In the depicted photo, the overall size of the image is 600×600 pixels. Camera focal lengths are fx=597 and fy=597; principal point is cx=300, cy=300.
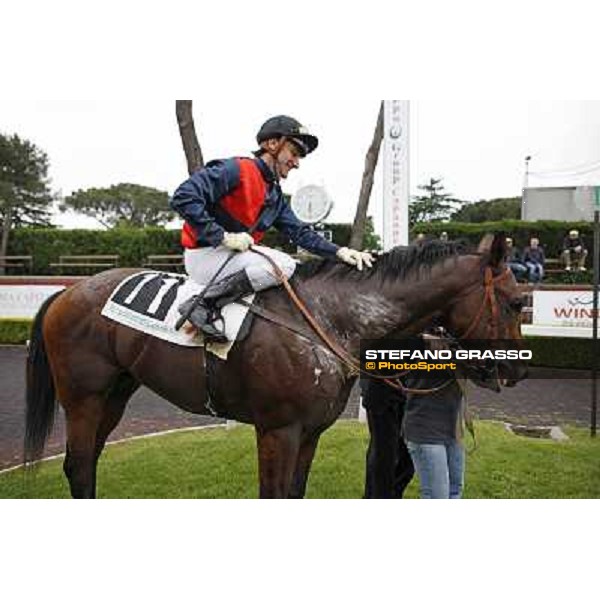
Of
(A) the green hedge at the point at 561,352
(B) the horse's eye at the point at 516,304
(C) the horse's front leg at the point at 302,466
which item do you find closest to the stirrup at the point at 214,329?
(C) the horse's front leg at the point at 302,466

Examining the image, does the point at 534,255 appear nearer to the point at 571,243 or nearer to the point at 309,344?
the point at 571,243

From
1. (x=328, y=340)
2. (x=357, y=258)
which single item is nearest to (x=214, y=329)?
(x=328, y=340)

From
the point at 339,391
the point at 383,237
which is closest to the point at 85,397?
the point at 339,391

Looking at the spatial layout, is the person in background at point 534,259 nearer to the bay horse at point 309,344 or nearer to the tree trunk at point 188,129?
the bay horse at point 309,344

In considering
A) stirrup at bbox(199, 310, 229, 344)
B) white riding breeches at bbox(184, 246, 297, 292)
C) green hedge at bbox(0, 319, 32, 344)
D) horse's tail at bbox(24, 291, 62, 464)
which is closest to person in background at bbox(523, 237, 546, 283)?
white riding breeches at bbox(184, 246, 297, 292)

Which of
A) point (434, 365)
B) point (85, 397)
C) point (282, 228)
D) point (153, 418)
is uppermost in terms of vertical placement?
point (282, 228)

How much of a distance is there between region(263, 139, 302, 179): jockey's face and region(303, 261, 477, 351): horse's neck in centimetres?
44

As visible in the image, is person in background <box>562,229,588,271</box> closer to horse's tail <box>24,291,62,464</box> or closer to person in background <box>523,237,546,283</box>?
person in background <box>523,237,546,283</box>

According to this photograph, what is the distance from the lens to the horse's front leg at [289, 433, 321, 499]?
6.70 ft

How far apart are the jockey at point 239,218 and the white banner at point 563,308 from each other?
671mm

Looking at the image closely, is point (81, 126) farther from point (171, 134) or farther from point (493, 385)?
point (493, 385)

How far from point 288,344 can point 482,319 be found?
2.06ft

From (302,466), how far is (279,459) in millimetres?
175

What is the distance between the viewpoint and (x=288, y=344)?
1.95 meters
